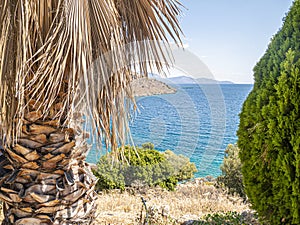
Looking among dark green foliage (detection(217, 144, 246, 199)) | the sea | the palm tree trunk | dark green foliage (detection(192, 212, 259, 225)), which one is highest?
the palm tree trunk

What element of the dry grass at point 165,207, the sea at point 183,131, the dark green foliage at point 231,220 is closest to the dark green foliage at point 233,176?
the dry grass at point 165,207

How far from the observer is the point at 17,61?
227 centimetres

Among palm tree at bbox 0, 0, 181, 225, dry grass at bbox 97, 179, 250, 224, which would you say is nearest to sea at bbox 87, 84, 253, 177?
dry grass at bbox 97, 179, 250, 224

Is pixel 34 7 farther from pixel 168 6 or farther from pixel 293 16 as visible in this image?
pixel 293 16

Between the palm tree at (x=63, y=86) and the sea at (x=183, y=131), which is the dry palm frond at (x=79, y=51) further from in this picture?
the sea at (x=183, y=131)

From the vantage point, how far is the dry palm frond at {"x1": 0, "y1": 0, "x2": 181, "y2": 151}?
2203 mm

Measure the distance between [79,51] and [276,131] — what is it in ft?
5.06

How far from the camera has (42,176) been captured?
2691 millimetres

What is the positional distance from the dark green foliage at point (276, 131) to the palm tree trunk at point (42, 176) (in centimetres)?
153

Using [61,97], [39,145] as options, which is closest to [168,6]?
[61,97]

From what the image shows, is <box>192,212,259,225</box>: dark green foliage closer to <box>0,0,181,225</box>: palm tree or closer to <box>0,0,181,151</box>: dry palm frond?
<box>0,0,181,225</box>: palm tree

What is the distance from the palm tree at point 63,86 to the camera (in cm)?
224

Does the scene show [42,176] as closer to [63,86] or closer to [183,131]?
[63,86]

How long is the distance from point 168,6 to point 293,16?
3.41 ft
